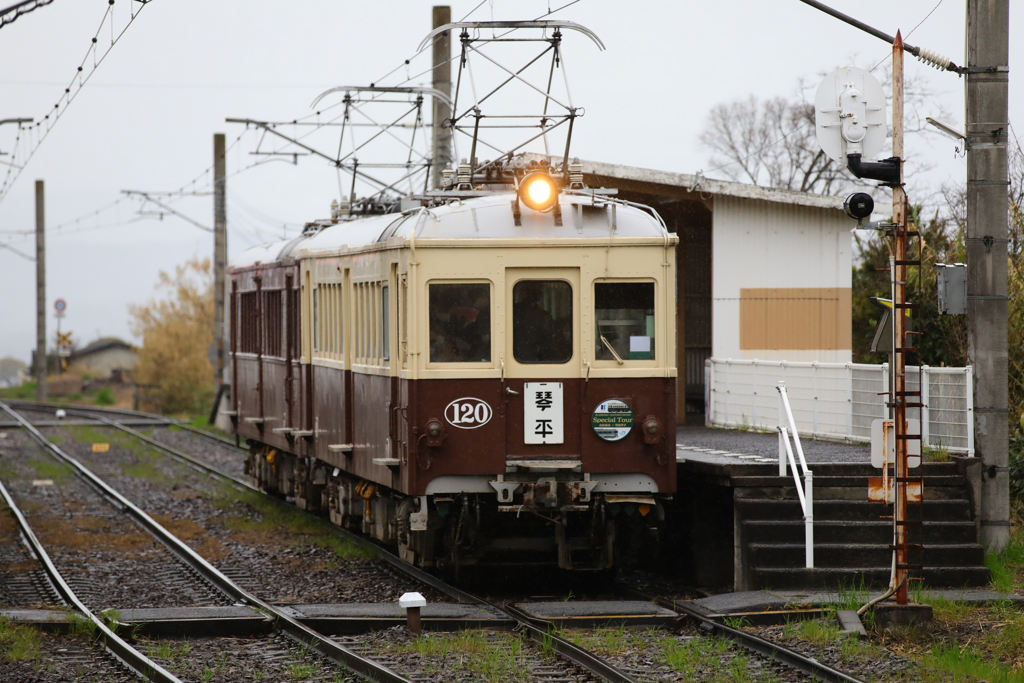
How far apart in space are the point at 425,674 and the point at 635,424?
3067mm

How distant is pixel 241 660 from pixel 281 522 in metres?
7.64

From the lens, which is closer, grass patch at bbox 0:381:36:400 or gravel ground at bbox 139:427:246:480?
gravel ground at bbox 139:427:246:480

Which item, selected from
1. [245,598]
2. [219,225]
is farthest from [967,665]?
[219,225]

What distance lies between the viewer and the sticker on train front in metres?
10.6

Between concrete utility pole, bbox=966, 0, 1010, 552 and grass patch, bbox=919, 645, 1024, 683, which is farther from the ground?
concrete utility pole, bbox=966, 0, 1010, 552

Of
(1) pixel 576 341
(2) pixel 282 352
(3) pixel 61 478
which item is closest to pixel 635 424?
(1) pixel 576 341

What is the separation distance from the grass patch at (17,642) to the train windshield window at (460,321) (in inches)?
138

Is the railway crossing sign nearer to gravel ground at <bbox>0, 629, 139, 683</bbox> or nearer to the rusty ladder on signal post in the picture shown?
the rusty ladder on signal post

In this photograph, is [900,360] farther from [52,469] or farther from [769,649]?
[52,469]

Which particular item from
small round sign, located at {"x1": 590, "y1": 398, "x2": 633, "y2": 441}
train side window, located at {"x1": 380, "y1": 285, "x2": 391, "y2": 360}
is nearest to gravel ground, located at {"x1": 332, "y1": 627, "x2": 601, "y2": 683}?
small round sign, located at {"x1": 590, "y1": 398, "x2": 633, "y2": 441}

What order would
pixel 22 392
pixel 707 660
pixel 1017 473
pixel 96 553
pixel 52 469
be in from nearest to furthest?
pixel 707 660, pixel 1017 473, pixel 96 553, pixel 52 469, pixel 22 392

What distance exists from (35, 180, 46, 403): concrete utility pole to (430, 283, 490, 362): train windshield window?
123 ft

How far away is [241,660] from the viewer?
8898 mm

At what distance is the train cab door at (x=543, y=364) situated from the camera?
1065 cm
